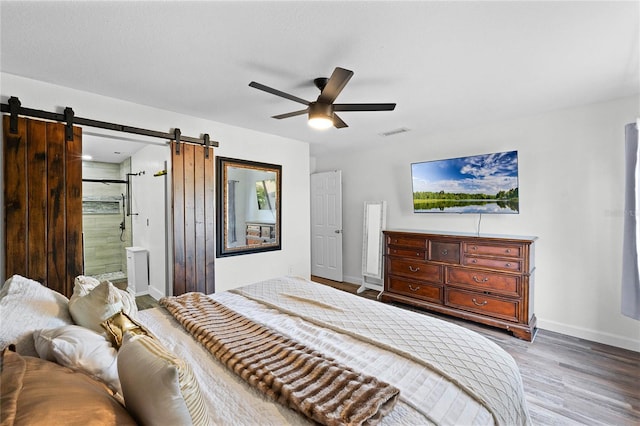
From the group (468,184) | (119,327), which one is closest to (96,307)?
(119,327)

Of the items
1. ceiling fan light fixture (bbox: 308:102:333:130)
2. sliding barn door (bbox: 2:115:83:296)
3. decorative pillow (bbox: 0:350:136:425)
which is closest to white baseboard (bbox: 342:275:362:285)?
ceiling fan light fixture (bbox: 308:102:333:130)

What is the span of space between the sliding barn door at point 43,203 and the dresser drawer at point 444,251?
378 cm

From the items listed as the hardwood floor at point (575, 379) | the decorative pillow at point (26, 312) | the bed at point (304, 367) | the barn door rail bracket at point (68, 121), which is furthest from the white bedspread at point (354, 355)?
the barn door rail bracket at point (68, 121)

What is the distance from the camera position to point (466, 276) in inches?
133

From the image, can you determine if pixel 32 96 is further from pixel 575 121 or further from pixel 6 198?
pixel 575 121

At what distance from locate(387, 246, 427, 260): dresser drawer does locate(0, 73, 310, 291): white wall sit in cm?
138

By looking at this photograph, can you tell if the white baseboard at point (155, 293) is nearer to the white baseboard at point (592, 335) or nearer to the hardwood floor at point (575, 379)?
the hardwood floor at point (575, 379)

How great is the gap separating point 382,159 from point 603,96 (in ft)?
8.73

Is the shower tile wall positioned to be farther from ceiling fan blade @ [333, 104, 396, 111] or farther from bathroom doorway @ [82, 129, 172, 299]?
ceiling fan blade @ [333, 104, 396, 111]

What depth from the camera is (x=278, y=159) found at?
4242 millimetres

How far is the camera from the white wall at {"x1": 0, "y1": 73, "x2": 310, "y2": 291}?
246 centimetres

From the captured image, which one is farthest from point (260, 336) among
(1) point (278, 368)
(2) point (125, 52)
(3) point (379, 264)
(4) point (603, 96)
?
(4) point (603, 96)

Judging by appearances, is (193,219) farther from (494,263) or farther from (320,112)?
(494,263)

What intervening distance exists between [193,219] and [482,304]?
3493mm
